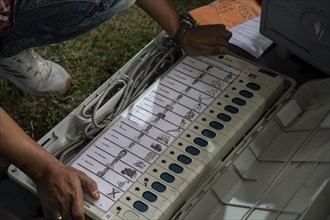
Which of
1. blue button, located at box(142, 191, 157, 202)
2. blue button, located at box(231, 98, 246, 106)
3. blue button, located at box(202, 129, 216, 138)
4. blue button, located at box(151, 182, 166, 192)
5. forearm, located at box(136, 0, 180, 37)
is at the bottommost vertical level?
blue button, located at box(142, 191, 157, 202)

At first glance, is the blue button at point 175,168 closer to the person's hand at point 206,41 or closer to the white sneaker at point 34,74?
the person's hand at point 206,41

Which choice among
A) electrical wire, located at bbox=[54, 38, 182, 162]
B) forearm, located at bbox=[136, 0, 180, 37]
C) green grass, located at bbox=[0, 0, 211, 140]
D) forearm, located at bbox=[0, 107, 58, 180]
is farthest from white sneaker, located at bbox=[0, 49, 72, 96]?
Result: forearm, located at bbox=[0, 107, 58, 180]

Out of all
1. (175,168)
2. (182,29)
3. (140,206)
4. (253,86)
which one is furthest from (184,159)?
(182,29)

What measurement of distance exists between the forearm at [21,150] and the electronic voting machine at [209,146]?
12 cm

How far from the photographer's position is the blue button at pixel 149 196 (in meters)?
0.93

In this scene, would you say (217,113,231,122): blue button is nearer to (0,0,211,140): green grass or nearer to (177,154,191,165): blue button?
(177,154,191,165): blue button

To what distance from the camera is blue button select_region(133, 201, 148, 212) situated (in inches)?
35.9

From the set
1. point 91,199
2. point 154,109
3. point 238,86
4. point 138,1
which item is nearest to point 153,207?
point 91,199

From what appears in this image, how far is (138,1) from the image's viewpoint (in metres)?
1.16

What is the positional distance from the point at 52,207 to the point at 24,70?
48 centimetres

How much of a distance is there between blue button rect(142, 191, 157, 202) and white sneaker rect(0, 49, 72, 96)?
48cm

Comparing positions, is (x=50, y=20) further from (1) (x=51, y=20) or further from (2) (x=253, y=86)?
(2) (x=253, y=86)

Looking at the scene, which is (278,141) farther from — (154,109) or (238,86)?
(154,109)

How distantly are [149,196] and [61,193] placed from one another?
161 millimetres
